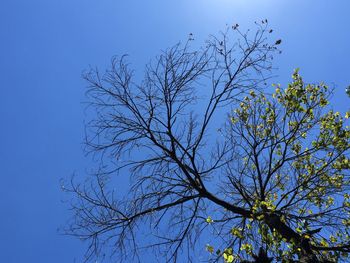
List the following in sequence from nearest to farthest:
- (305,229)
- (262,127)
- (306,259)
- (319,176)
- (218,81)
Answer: (306,259) → (305,229) → (218,81) → (319,176) → (262,127)

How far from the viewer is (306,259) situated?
22.7 feet

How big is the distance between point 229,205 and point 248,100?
11.1 feet

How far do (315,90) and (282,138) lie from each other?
5.09 ft

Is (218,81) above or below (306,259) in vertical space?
above

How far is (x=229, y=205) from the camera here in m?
8.95

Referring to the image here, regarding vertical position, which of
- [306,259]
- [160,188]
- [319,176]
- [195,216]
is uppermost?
[160,188]

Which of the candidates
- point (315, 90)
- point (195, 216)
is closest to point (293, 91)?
point (315, 90)

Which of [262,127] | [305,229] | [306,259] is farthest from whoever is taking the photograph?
[262,127]

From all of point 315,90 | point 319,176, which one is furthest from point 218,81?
point 319,176

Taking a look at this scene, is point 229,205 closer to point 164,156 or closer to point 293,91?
point 164,156

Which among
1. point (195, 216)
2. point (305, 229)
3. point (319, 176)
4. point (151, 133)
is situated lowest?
point (305, 229)

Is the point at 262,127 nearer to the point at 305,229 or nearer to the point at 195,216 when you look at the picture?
the point at 195,216

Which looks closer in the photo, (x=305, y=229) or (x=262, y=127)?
(x=305, y=229)

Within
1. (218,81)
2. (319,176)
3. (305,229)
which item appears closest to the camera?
(305,229)
